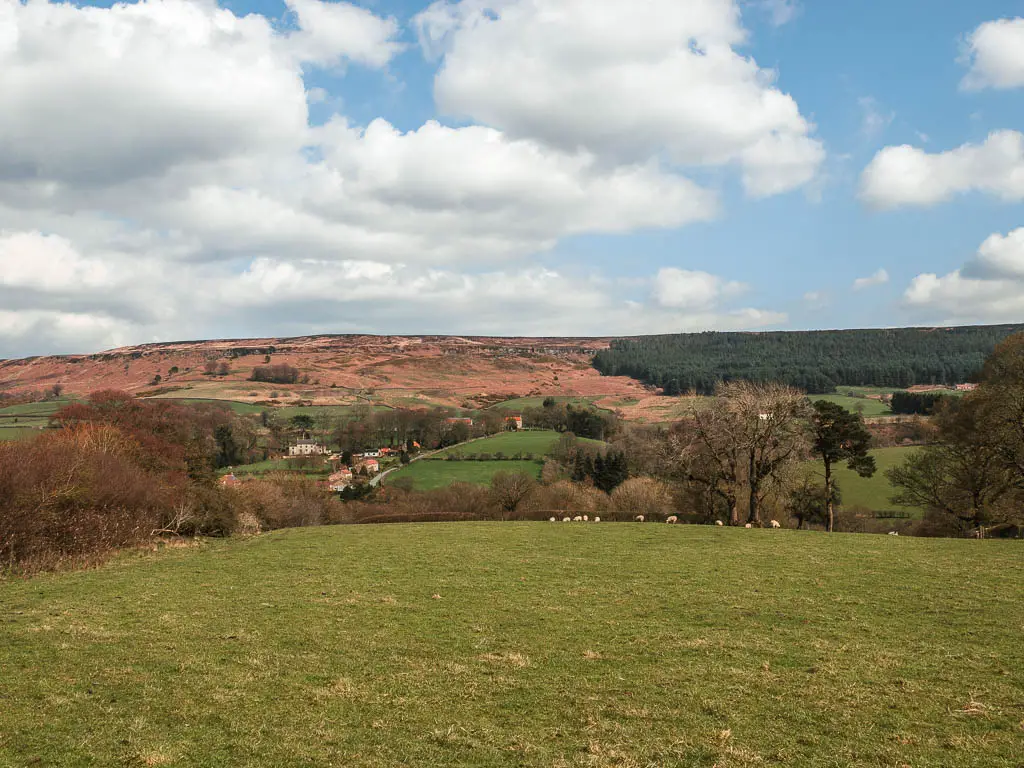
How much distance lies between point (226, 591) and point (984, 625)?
19.2 m

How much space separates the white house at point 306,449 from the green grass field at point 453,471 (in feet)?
60.6

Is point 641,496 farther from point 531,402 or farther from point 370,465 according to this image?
point 531,402

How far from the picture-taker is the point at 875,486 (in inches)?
3017

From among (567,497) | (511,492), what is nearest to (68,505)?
(511,492)

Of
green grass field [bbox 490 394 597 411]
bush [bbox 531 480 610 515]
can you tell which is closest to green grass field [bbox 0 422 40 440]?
bush [bbox 531 480 610 515]

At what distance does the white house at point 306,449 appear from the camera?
10654 cm

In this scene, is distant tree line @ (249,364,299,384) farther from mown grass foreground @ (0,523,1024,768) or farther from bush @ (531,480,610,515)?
mown grass foreground @ (0,523,1024,768)

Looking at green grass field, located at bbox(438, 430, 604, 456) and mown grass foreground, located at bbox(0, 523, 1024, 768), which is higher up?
mown grass foreground, located at bbox(0, 523, 1024, 768)

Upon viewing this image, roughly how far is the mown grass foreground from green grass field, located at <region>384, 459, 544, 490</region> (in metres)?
67.3

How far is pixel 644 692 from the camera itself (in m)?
9.74

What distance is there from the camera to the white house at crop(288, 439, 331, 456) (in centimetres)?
10654

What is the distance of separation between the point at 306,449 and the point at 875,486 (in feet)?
294

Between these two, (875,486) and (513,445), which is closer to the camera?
(875,486)

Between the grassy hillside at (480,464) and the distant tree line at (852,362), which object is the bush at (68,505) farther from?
the distant tree line at (852,362)
